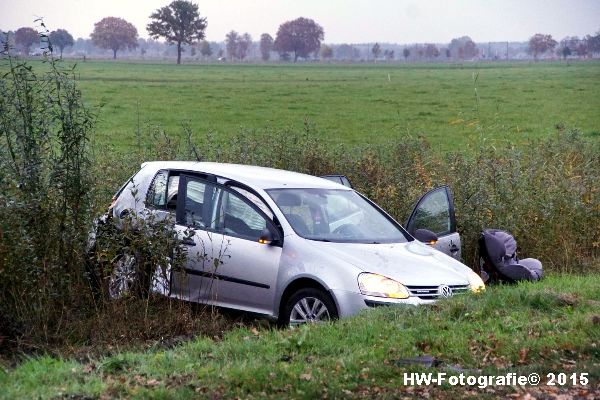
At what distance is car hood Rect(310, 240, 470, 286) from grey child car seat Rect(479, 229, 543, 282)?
1.59m

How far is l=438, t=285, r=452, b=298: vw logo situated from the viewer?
9133 millimetres

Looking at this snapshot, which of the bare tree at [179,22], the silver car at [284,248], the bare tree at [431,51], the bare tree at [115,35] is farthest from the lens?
the bare tree at [431,51]

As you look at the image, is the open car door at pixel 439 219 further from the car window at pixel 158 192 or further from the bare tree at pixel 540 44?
the bare tree at pixel 540 44

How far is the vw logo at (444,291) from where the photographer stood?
360 inches

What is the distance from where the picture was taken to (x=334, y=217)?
10172mm

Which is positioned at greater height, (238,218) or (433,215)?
(238,218)

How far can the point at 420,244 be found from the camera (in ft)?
33.9

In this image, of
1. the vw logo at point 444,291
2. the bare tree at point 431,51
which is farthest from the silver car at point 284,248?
the bare tree at point 431,51

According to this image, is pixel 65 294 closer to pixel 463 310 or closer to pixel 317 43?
pixel 463 310

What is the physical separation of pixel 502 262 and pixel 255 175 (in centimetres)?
337

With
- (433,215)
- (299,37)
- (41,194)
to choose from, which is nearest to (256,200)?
(41,194)

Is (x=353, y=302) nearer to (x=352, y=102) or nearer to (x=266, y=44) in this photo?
(x=352, y=102)

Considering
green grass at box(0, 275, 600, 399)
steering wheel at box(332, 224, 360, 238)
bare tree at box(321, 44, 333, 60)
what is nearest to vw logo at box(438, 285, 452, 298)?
green grass at box(0, 275, 600, 399)

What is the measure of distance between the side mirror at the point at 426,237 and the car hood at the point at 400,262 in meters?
1.08
